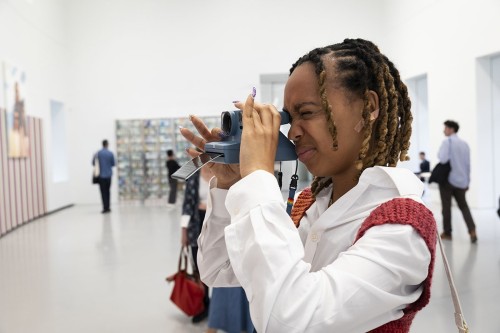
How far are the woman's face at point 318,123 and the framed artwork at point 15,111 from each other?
409 inches

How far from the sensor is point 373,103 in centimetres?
108

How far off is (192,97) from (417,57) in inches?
273

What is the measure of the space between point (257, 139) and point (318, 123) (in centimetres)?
16

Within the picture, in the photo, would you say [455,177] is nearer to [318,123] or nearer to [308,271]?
[318,123]

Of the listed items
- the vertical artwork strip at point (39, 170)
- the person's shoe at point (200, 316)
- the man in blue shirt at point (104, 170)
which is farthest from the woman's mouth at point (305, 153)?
the vertical artwork strip at point (39, 170)

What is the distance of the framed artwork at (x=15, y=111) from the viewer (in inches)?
396

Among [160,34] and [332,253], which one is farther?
[160,34]

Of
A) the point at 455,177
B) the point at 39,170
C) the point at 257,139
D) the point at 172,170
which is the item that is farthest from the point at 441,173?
the point at 39,170

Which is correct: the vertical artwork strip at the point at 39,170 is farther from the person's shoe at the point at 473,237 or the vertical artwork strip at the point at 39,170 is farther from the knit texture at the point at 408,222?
the knit texture at the point at 408,222

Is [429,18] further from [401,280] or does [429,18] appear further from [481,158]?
[401,280]

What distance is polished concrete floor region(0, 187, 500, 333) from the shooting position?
4.01 metres

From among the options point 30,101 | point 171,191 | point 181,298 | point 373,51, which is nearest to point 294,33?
point 171,191

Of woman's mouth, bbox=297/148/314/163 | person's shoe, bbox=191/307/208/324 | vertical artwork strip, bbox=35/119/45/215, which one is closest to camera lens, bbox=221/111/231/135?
woman's mouth, bbox=297/148/314/163

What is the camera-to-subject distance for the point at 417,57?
13141mm
